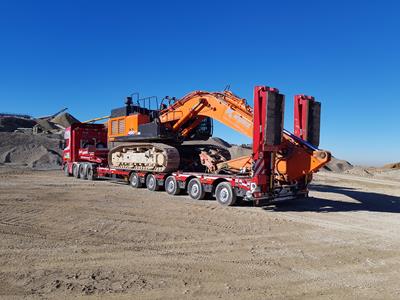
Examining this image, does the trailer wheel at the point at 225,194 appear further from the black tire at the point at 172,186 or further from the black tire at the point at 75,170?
the black tire at the point at 75,170

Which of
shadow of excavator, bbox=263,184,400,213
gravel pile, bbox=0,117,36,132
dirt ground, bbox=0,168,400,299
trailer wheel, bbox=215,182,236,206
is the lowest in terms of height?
dirt ground, bbox=0,168,400,299

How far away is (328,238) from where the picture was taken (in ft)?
28.3

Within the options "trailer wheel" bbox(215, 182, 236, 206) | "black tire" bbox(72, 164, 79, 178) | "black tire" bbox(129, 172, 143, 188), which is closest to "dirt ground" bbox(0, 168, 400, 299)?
"trailer wheel" bbox(215, 182, 236, 206)

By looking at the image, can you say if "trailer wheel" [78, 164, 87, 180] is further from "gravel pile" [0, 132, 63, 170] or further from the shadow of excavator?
the shadow of excavator

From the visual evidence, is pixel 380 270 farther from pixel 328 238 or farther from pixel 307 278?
pixel 328 238

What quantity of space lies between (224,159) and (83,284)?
1060 cm

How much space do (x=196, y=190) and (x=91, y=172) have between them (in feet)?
30.3

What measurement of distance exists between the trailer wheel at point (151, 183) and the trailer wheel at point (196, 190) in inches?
82.9

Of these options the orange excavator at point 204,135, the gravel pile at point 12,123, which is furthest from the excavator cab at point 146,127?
the gravel pile at point 12,123

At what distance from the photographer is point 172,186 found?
15.3 meters

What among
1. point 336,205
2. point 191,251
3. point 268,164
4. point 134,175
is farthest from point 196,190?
point 191,251

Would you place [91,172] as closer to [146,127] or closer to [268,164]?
[146,127]

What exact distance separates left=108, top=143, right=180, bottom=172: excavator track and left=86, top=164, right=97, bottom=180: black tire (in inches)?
86.5

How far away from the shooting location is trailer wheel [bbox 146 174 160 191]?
1614 centimetres
